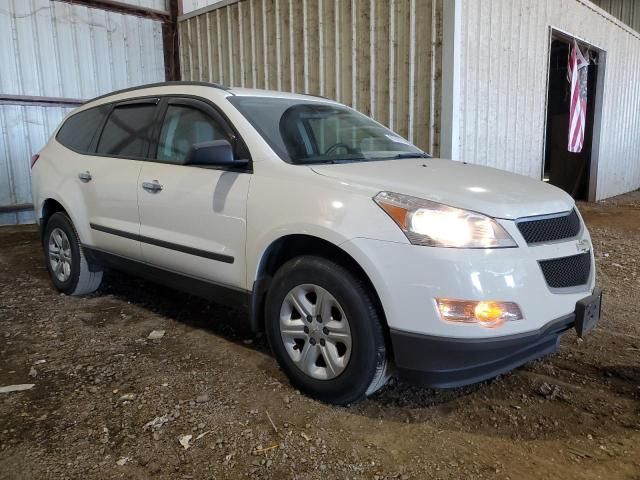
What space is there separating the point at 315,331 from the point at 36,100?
26.9 feet

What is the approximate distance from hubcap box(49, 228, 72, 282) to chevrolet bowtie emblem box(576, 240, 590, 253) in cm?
387

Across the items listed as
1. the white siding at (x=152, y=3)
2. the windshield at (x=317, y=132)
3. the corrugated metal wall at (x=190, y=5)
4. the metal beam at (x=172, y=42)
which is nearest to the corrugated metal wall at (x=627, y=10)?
the corrugated metal wall at (x=190, y=5)

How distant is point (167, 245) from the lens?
3453mm

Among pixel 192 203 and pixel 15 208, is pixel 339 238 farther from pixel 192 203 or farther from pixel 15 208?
pixel 15 208

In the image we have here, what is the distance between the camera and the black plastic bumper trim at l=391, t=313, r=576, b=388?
2.29 meters

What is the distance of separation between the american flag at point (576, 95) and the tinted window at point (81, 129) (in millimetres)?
8392

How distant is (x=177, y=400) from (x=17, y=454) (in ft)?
2.48

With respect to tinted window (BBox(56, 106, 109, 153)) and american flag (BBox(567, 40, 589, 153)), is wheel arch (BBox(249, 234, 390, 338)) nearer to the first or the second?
tinted window (BBox(56, 106, 109, 153))

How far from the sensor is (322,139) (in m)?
3.38

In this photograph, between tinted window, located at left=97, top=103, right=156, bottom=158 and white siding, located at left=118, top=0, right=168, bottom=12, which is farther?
white siding, located at left=118, top=0, right=168, bottom=12

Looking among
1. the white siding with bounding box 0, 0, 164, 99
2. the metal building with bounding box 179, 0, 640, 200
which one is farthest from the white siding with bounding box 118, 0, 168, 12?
the metal building with bounding box 179, 0, 640, 200

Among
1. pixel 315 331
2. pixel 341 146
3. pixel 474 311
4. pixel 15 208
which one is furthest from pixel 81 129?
pixel 15 208

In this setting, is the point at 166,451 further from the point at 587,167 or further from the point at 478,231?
the point at 587,167

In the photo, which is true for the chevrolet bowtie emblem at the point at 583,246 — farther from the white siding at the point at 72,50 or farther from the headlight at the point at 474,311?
the white siding at the point at 72,50
